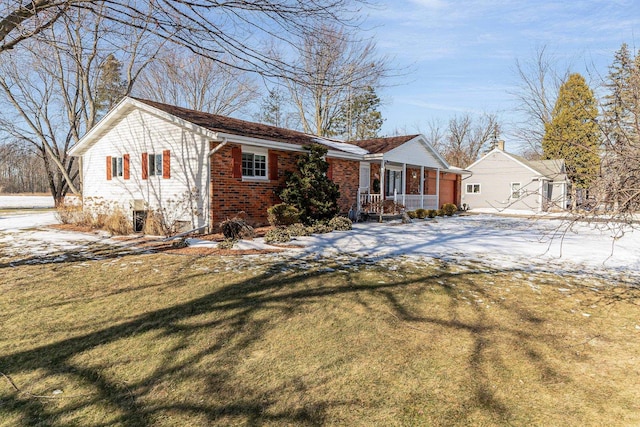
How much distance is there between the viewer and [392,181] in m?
Answer: 19.2

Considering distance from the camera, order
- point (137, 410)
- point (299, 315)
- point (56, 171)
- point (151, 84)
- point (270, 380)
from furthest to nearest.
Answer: point (151, 84) < point (56, 171) < point (299, 315) < point (270, 380) < point (137, 410)

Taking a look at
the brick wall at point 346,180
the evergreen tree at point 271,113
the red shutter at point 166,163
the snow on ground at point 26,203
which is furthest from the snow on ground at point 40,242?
the evergreen tree at point 271,113

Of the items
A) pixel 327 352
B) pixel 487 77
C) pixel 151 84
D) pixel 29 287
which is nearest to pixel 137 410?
pixel 327 352

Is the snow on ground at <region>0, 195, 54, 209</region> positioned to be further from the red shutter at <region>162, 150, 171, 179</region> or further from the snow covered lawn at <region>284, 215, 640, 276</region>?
the snow covered lawn at <region>284, 215, 640, 276</region>

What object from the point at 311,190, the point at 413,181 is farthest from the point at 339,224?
the point at 413,181

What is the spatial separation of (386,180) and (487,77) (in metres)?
6.74

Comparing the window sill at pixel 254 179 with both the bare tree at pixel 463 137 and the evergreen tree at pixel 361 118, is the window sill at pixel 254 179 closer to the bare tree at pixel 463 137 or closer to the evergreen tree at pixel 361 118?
the evergreen tree at pixel 361 118

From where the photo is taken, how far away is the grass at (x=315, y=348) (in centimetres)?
282

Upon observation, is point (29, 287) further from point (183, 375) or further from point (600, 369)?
point (600, 369)

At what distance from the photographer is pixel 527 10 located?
9.13 metres

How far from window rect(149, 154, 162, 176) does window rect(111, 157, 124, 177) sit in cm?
201

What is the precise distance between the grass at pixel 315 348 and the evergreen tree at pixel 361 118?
26172 millimetres

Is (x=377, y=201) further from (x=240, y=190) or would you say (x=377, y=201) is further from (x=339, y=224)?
(x=240, y=190)

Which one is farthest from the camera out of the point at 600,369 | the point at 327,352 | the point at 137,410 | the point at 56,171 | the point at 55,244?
the point at 56,171
